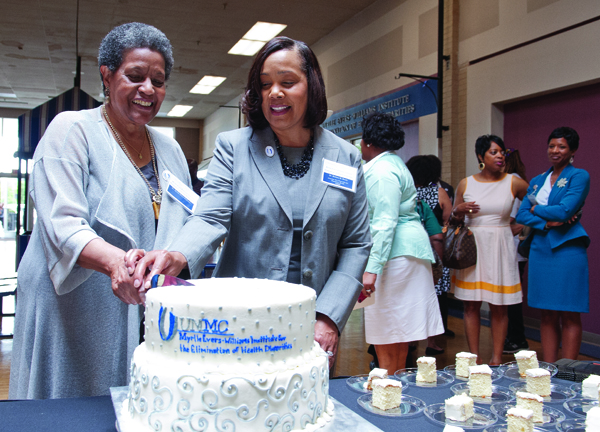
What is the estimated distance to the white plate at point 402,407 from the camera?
1408mm

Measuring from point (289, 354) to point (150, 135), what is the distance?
3.82 feet

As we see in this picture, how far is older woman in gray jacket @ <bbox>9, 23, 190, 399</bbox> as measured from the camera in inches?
61.9

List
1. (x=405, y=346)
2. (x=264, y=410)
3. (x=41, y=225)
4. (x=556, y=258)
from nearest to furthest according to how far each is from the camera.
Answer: (x=264, y=410), (x=41, y=225), (x=405, y=346), (x=556, y=258)

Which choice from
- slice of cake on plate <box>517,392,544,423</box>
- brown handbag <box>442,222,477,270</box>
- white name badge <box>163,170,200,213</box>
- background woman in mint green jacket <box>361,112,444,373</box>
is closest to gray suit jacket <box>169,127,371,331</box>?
white name badge <box>163,170,200,213</box>

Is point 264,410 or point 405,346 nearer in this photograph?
point 264,410

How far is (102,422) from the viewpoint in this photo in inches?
49.8

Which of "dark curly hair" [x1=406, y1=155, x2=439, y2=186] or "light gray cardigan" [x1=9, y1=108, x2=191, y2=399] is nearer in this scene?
"light gray cardigan" [x1=9, y1=108, x2=191, y2=399]

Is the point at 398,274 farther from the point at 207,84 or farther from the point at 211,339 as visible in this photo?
the point at 207,84

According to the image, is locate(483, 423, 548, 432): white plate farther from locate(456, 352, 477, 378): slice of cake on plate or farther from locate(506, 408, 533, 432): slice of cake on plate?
locate(456, 352, 477, 378): slice of cake on plate

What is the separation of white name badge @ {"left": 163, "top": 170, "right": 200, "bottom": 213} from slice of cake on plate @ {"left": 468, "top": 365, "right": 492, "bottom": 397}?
3.47 feet

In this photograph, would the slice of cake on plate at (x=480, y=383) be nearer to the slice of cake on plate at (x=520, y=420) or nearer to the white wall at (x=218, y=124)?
the slice of cake on plate at (x=520, y=420)

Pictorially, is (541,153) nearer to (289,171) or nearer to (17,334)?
(289,171)

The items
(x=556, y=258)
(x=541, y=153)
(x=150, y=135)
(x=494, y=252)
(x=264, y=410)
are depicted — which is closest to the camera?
(x=264, y=410)

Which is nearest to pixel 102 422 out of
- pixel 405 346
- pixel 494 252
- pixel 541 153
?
pixel 405 346
